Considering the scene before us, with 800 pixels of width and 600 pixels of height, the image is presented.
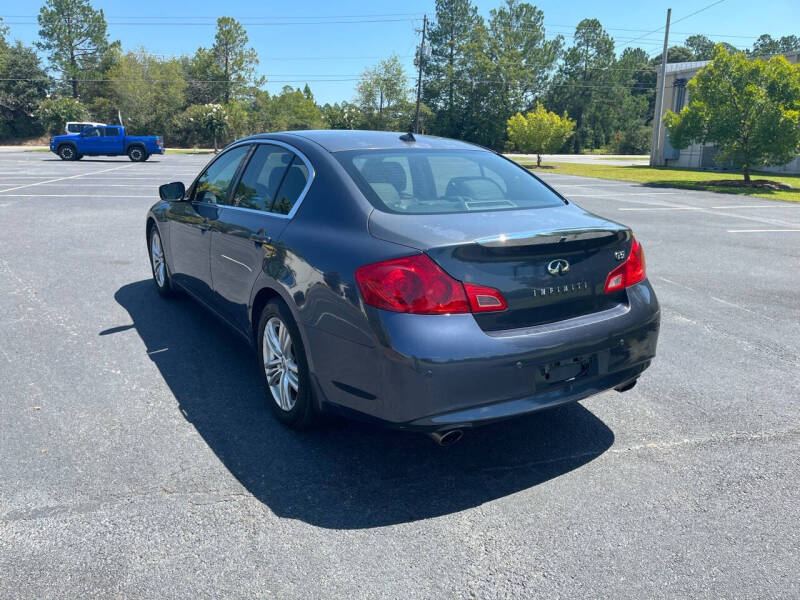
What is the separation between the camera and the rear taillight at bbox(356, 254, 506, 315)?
9.16 feet

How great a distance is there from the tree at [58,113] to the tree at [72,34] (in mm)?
20880

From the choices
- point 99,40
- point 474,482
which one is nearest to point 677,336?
point 474,482

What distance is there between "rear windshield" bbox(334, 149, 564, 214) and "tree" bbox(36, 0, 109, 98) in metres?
86.1

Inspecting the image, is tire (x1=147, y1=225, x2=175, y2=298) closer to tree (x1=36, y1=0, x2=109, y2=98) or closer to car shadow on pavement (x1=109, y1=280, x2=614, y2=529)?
car shadow on pavement (x1=109, y1=280, x2=614, y2=529)

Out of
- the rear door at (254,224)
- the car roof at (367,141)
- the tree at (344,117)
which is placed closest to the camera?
the rear door at (254,224)

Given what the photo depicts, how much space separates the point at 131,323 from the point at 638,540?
4.47m

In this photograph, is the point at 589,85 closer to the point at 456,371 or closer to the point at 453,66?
the point at 453,66

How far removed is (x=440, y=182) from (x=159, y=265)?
3.61 metres

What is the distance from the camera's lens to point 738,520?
2.82 meters

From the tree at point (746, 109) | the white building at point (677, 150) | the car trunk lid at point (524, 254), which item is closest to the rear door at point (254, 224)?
the car trunk lid at point (524, 254)

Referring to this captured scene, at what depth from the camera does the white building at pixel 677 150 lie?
39312 mm

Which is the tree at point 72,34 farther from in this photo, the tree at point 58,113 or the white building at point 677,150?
the white building at point 677,150

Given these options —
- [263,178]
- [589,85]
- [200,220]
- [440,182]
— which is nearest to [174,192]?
[200,220]

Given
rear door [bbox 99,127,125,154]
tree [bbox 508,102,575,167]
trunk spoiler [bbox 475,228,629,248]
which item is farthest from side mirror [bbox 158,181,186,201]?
tree [bbox 508,102,575,167]
